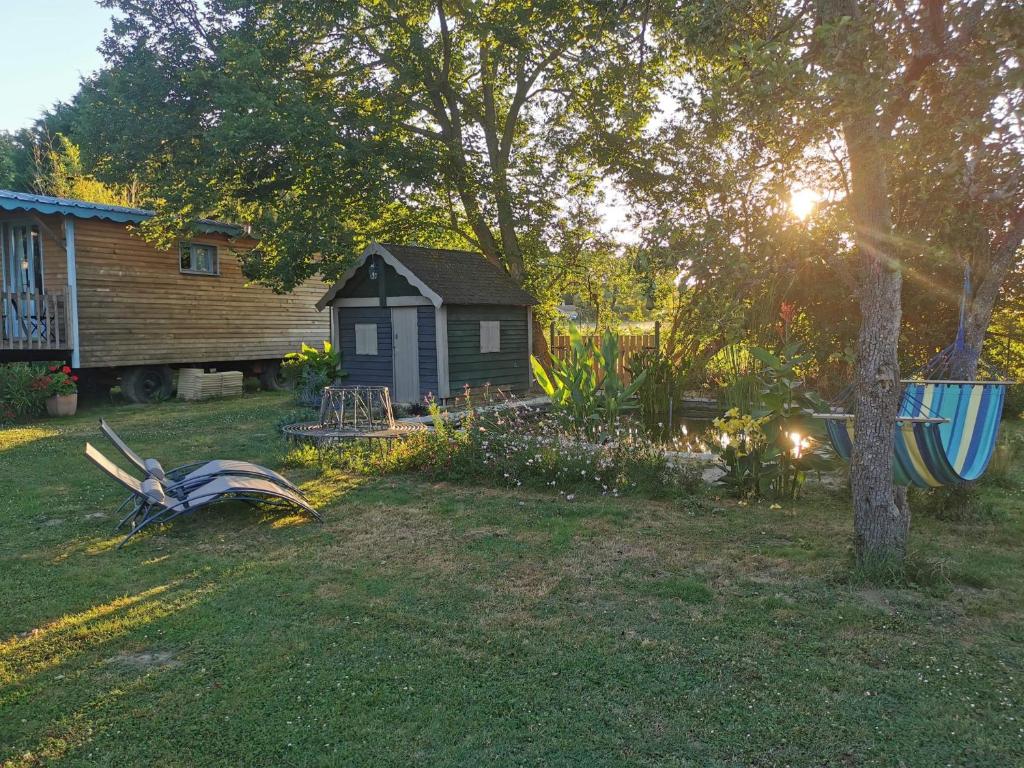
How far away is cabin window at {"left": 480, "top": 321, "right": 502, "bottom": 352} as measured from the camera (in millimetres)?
14547

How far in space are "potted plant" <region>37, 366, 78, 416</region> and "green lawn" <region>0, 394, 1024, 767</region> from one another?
8051 millimetres

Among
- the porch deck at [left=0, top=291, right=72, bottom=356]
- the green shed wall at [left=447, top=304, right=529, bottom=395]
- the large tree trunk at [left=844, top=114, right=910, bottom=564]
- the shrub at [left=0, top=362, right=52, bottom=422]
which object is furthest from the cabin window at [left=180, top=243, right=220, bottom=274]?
the large tree trunk at [left=844, top=114, right=910, bottom=564]

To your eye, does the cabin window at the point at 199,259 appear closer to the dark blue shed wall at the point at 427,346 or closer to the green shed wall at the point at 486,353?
the dark blue shed wall at the point at 427,346

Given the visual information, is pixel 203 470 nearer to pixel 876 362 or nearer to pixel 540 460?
pixel 540 460

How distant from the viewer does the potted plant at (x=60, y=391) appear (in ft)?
43.4

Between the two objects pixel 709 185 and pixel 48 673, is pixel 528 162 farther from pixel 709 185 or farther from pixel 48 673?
pixel 48 673

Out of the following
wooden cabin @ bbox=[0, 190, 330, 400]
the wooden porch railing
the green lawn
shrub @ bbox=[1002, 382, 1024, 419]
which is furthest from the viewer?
wooden cabin @ bbox=[0, 190, 330, 400]

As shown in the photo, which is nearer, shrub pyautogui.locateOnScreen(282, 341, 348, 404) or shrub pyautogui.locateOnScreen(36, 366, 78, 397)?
shrub pyautogui.locateOnScreen(36, 366, 78, 397)

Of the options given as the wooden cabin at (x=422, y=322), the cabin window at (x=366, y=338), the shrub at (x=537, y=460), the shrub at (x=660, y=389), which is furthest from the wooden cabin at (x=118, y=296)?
the shrub at (x=660, y=389)

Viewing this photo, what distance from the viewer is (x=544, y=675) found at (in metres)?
3.39

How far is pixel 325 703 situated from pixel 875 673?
2.51 meters

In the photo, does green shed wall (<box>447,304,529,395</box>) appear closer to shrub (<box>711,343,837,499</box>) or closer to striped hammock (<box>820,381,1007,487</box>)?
shrub (<box>711,343,837,499</box>)

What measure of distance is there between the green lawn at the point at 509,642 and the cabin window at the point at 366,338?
8.32 meters

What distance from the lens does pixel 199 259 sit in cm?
1719
